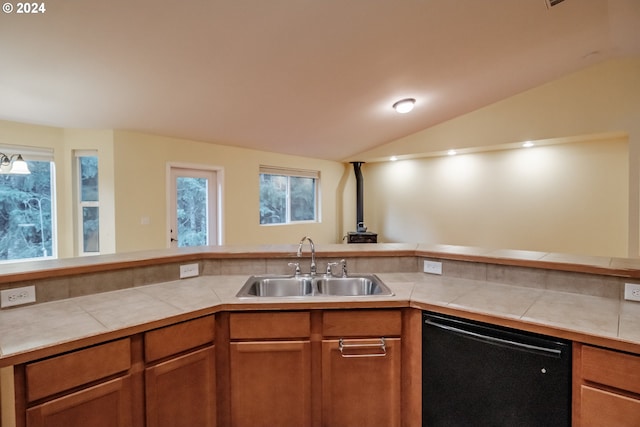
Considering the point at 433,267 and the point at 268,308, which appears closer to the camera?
the point at 268,308

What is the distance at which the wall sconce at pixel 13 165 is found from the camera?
2963 millimetres

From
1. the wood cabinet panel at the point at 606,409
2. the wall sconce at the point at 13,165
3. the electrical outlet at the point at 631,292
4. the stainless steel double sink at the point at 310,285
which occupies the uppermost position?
the wall sconce at the point at 13,165

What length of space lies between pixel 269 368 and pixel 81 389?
0.74 metres

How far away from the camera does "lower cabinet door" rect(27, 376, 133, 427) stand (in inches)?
43.1

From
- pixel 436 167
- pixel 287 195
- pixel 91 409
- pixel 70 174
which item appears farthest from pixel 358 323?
pixel 436 167

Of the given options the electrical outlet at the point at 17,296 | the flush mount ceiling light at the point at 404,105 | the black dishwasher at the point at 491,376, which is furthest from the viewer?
the flush mount ceiling light at the point at 404,105

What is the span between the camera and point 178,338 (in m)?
1.41

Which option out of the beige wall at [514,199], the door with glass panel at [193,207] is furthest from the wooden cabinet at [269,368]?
the beige wall at [514,199]

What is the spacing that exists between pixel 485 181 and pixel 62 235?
5791 millimetres

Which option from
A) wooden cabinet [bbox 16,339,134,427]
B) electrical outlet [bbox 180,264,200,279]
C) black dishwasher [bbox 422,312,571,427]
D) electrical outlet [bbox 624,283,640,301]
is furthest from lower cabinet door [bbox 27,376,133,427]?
electrical outlet [bbox 624,283,640,301]

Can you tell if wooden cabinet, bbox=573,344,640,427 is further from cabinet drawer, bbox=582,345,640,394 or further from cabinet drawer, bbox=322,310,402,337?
cabinet drawer, bbox=322,310,402,337

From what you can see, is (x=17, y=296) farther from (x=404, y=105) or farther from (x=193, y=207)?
(x=404, y=105)

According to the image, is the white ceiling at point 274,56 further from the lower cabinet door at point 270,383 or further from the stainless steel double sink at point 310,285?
the lower cabinet door at point 270,383

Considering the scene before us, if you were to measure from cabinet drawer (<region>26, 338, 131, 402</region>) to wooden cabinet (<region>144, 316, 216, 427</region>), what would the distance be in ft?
0.33
